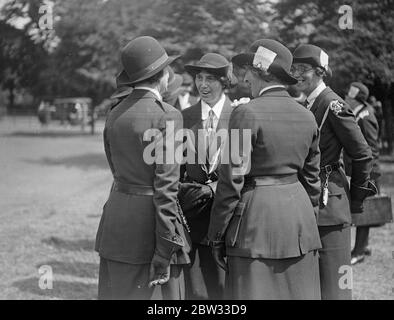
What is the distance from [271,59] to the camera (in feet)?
9.70

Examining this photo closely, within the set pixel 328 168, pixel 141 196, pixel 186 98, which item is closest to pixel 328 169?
pixel 328 168

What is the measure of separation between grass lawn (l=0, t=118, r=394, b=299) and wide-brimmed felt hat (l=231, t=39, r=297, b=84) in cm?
265

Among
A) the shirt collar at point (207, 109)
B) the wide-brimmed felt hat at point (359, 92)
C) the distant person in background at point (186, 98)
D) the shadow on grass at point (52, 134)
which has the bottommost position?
the shadow on grass at point (52, 134)

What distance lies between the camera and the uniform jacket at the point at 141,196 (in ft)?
9.05

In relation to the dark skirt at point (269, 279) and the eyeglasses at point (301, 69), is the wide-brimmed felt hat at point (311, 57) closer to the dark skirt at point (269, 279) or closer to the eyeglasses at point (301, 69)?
the eyeglasses at point (301, 69)

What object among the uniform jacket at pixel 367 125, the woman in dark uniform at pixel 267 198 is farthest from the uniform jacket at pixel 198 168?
the uniform jacket at pixel 367 125

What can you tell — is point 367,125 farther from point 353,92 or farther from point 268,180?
point 268,180

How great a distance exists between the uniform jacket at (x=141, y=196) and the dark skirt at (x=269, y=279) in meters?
0.33

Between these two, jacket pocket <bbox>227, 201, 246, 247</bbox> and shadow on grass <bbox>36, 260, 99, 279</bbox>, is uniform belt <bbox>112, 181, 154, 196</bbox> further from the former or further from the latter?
shadow on grass <bbox>36, 260, 99, 279</bbox>

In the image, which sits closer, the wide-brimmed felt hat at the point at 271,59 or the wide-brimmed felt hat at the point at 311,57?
the wide-brimmed felt hat at the point at 271,59

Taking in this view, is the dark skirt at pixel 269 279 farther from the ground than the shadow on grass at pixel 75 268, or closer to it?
farther from the ground

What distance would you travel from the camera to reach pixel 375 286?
4961mm

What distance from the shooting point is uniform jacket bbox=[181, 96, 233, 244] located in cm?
341

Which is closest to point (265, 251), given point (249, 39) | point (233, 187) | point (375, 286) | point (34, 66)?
point (233, 187)
